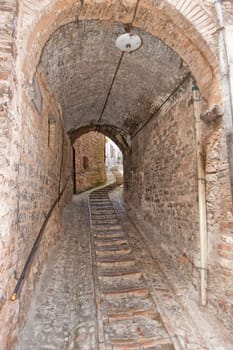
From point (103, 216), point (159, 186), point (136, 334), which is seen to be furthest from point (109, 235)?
point (136, 334)

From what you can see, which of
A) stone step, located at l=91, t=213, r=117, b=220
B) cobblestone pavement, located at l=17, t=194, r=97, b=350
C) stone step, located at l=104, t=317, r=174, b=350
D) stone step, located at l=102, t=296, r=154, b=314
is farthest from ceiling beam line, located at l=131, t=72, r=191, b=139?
stone step, located at l=104, t=317, r=174, b=350

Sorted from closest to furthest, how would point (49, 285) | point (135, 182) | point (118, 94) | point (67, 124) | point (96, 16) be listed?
1. point (96, 16)
2. point (49, 285)
3. point (118, 94)
4. point (67, 124)
5. point (135, 182)

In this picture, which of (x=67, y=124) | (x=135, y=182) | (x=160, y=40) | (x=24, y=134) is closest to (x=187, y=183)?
(x=160, y=40)

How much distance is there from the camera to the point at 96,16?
9.17ft

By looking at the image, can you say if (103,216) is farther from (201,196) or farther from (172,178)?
(201,196)

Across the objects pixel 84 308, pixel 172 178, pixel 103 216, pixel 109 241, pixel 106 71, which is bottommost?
pixel 84 308

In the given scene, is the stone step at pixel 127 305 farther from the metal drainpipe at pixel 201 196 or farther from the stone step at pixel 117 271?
the metal drainpipe at pixel 201 196

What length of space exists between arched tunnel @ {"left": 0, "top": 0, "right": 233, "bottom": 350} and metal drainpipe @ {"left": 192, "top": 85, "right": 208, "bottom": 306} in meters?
0.01

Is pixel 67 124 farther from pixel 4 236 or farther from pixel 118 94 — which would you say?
pixel 4 236

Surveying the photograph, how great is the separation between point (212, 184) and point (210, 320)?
158 cm

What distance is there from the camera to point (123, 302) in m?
3.00

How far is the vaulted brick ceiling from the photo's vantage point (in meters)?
3.15

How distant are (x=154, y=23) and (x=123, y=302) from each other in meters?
3.72

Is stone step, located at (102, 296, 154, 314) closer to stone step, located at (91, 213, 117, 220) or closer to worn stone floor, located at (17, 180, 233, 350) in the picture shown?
worn stone floor, located at (17, 180, 233, 350)
